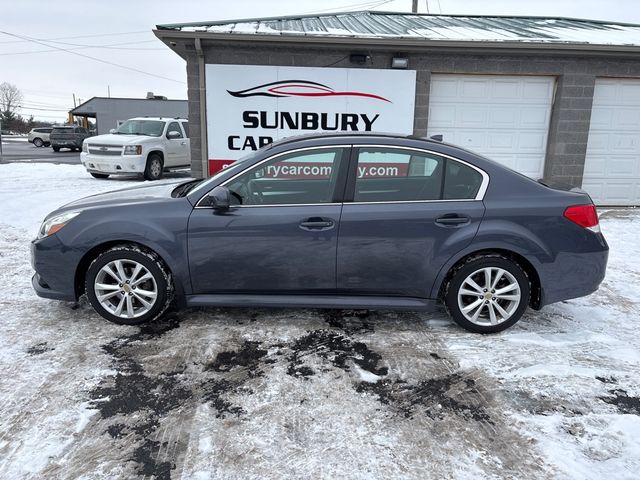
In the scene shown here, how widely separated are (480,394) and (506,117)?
7701 mm

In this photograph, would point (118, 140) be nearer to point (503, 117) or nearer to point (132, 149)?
point (132, 149)

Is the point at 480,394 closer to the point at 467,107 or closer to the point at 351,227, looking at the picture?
the point at 351,227

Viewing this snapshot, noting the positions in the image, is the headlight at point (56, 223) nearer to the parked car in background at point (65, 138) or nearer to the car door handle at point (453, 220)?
the car door handle at point (453, 220)

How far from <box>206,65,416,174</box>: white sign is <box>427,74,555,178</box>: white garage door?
71 centimetres

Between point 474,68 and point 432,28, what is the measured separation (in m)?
1.53

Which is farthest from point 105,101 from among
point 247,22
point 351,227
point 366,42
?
point 351,227

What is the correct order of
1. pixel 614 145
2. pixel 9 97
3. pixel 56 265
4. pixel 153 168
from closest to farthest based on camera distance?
pixel 56 265 < pixel 614 145 < pixel 153 168 < pixel 9 97

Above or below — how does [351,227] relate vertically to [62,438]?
above

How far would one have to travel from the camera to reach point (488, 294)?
3885 mm

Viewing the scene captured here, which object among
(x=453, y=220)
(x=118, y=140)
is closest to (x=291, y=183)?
(x=453, y=220)

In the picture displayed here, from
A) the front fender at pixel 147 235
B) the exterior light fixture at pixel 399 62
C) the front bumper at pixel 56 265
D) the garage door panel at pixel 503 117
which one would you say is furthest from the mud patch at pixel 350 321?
the garage door panel at pixel 503 117

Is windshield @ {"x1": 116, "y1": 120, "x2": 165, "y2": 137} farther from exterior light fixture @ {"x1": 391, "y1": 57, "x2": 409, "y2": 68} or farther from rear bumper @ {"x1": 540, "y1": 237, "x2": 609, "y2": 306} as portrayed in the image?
rear bumper @ {"x1": 540, "y1": 237, "x2": 609, "y2": 306}

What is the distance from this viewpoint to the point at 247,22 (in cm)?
1000

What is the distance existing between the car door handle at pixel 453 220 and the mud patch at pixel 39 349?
3.10 metres
